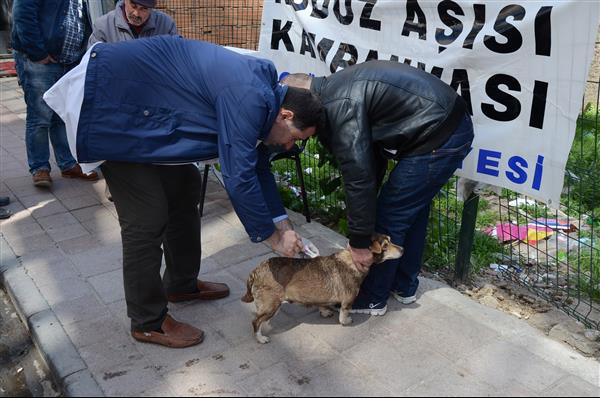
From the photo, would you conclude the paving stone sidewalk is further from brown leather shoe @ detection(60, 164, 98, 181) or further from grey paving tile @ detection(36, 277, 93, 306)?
brown leather shoe @ detection(60, 164, 98, 181)

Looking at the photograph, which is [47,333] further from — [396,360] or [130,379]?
[396,360]

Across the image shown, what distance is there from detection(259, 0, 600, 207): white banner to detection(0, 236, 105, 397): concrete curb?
2460 mm

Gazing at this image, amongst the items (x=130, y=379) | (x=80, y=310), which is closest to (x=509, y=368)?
(x=130, y=379)

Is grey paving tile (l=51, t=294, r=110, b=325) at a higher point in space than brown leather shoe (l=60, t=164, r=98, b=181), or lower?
lower

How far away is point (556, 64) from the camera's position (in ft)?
9.96

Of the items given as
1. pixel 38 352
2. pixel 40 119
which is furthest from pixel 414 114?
pixel 40 119

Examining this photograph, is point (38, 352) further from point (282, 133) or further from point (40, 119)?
point (40, 119)

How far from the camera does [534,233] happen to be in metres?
4.55

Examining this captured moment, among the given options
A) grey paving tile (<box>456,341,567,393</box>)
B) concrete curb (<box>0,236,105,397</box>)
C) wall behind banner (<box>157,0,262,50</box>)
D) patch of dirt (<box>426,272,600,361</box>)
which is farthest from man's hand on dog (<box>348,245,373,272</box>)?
wall behind banner (<box>157,0,262,50</box>)

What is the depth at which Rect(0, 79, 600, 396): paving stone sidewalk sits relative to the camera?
280 cm

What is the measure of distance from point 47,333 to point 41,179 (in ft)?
8.37

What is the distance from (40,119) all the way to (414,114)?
3849 millimetres

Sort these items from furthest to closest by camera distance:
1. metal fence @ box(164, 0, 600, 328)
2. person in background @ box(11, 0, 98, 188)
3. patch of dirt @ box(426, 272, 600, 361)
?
1. person in background @ box(11, 0, 98, 188)
2. metal fence @ box(164, 0, 600, 328)
3. patch of dirt @ box(426, 272, 600, 361)

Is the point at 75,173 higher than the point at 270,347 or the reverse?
higher
